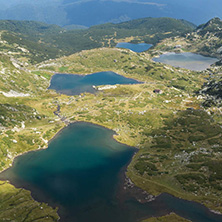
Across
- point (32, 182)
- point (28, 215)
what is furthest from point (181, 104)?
point (28, 215)

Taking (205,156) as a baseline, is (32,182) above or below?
below

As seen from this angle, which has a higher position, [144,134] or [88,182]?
[144,134]

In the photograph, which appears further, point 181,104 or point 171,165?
point 181,104

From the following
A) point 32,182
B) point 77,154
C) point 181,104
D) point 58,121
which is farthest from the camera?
point 181,104

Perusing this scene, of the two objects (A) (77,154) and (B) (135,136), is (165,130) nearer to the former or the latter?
(B) (135,136)

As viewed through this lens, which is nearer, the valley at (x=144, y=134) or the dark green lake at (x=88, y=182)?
the dark green lake at (x=88, y=182)

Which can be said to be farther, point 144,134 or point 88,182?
point 144,134

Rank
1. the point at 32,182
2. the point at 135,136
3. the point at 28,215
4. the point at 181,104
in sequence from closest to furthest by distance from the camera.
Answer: the point at 28,215 → the point at 32,182 → the point at 135,136 → the point at 181,104

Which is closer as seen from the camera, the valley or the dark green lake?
the dark green lake
